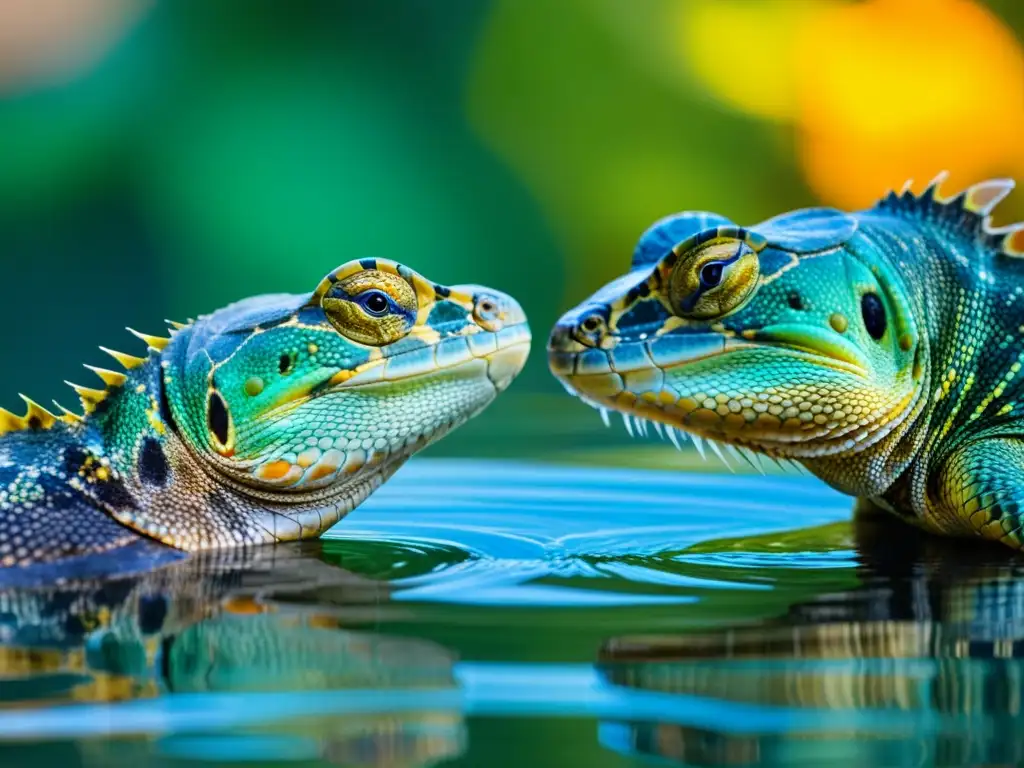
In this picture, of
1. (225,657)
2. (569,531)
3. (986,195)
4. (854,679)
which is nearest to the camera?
(854,679)

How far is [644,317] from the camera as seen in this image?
5.96m

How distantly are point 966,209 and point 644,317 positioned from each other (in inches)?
64.2

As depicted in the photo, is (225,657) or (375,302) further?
(375,302)

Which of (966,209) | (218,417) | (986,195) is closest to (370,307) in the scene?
(218,417)

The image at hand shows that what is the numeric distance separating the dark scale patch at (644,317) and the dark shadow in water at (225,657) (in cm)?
142

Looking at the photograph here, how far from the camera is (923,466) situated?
626cm

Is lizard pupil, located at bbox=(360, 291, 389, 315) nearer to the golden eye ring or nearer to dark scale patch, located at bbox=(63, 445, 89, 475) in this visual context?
the golden eye ring

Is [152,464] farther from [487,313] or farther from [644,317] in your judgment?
[644,317]

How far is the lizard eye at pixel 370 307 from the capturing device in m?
5.82


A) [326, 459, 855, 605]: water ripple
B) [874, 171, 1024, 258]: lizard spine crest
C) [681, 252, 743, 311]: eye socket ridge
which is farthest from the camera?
[874, 171, 1024, 258]: lizard spine crest

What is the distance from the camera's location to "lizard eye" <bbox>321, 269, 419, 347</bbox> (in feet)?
19.1

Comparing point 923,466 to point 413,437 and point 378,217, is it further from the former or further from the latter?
point 378,217

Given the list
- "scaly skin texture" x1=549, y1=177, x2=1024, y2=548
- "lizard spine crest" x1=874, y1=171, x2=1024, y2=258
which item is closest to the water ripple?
"scaly skin texture" x1=549, y1=177, x2=1024, y2=548

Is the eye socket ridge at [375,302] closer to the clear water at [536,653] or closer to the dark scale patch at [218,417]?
the dark scale patch at [218,417]
